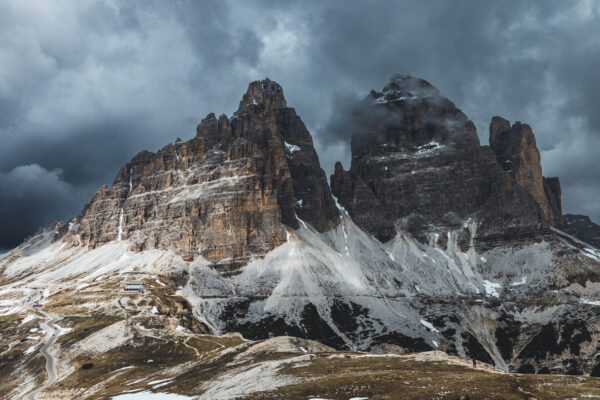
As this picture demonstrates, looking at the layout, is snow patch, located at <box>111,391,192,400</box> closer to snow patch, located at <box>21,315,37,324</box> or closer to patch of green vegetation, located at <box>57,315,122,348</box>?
patch of green vegetation, located at <box>57,315,122,348</box>

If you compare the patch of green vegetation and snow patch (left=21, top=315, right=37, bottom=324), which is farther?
snow patch (left=21, top=315, right=37, bottom=324)

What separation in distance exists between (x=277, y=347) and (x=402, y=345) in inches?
4229

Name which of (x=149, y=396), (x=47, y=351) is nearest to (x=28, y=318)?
(x=47, y=351)

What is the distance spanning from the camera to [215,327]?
178375 millimetres

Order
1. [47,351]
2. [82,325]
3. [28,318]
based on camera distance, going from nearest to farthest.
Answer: [47,351] < [82,325] < [28,318]

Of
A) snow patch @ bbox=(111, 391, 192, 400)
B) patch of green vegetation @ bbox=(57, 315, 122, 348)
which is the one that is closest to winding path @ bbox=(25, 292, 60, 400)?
patch of green vegetation @ bbox=(57, 315, 122, 348)

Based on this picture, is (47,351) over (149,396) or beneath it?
beneath

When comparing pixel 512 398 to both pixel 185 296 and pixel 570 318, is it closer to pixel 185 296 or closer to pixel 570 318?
pixel 185 296

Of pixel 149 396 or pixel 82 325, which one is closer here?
pixel 149 396

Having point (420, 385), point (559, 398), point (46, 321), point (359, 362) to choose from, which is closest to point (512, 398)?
point (559, 398)

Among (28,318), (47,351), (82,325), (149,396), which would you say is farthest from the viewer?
(28,318)

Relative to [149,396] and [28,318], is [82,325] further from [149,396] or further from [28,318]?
[149,396]

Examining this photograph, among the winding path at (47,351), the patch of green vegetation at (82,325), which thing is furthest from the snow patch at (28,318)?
the patch of green vegetation at (82,325)

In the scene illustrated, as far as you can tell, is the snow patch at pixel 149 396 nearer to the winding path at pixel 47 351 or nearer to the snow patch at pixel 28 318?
the winding path at pixel 47 351
